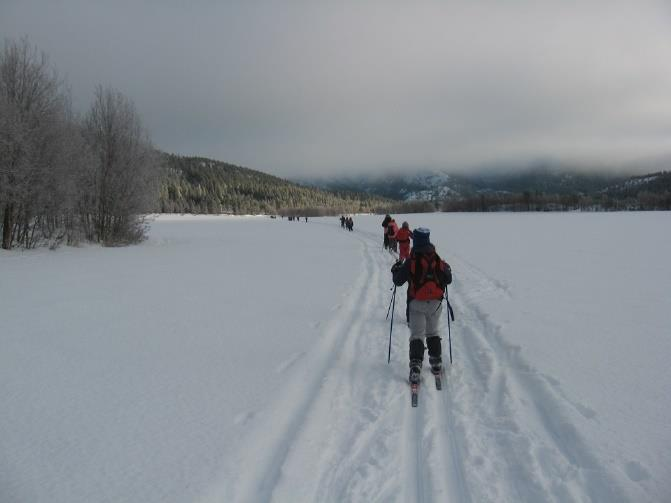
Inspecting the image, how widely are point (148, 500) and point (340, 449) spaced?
1.50 m

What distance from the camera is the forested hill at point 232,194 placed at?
137 metres

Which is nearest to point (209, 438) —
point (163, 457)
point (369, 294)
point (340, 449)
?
point (163, 457)

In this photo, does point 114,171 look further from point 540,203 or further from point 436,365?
point 540,203

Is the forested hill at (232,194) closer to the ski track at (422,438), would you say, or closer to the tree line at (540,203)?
the tree line at (540,203)

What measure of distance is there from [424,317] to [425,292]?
1.10 ft

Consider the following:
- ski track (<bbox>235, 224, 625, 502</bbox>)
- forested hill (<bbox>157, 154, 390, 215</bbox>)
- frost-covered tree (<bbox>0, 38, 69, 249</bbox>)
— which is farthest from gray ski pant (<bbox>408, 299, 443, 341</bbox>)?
forested hill (<bbox>157, 154, 390, 215</bbox>)

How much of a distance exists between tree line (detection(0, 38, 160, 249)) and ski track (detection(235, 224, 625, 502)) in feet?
57.3

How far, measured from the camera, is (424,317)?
15.6 ft

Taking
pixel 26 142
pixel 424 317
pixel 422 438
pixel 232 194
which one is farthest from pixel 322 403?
pixel 232 194

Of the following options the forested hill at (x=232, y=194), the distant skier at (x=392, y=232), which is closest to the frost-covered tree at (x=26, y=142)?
the distant skier at (x=392, y=232)

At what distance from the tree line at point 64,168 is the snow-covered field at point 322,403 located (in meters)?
10.6

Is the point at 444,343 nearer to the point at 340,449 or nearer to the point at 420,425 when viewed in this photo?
the point at 420,425

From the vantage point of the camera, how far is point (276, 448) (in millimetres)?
3275

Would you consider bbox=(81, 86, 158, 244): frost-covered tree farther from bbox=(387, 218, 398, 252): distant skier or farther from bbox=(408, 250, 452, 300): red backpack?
bbox=(408, 250, 452, 300): red backpack
